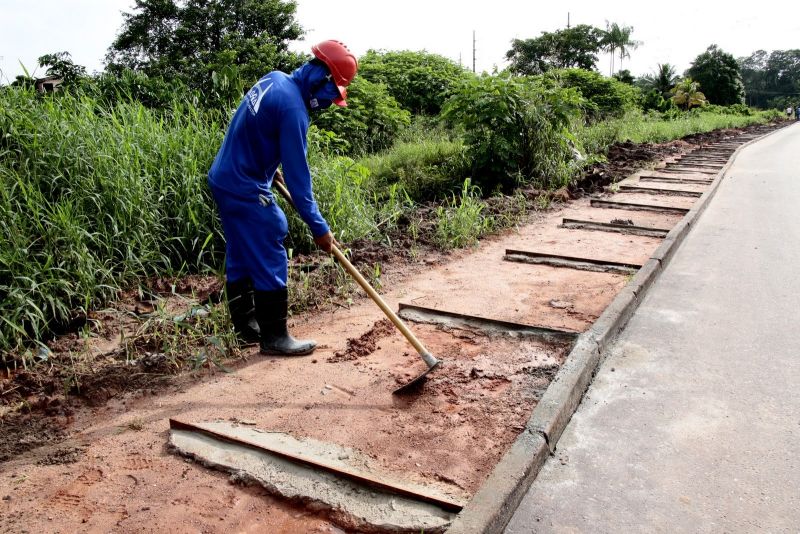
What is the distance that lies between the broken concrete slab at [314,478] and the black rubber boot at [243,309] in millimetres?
1097

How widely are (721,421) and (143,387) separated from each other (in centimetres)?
306

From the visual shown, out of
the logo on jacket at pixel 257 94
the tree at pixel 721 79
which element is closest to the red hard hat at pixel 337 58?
the logo on jacket at pixel 257 94

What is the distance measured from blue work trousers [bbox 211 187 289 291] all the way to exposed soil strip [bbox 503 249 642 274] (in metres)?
2.99

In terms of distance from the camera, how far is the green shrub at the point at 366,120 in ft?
43.8

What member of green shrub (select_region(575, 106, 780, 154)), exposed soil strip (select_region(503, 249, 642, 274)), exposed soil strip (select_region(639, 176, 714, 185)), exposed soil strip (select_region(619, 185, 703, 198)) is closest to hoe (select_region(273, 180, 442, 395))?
exposed soil strip (select_region(503, 249, 642, 274))

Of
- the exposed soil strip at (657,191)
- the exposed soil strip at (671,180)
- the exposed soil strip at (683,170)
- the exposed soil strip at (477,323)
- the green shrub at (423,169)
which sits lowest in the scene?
the exposed soil strip at (477,323)

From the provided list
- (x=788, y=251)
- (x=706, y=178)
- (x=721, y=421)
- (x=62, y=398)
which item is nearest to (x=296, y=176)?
(x=62, y=398)

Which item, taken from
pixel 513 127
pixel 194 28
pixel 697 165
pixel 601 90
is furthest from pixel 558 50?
pixel 513 127

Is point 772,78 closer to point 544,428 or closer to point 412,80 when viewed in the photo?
point 412,80

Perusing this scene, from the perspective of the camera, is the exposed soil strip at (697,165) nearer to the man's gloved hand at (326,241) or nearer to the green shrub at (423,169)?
the green shrub at (423,169)

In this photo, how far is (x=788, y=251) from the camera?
628cm

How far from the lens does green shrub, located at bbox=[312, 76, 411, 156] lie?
13.3 m

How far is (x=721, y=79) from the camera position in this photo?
4981 cm

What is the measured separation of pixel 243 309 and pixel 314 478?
1731mm
